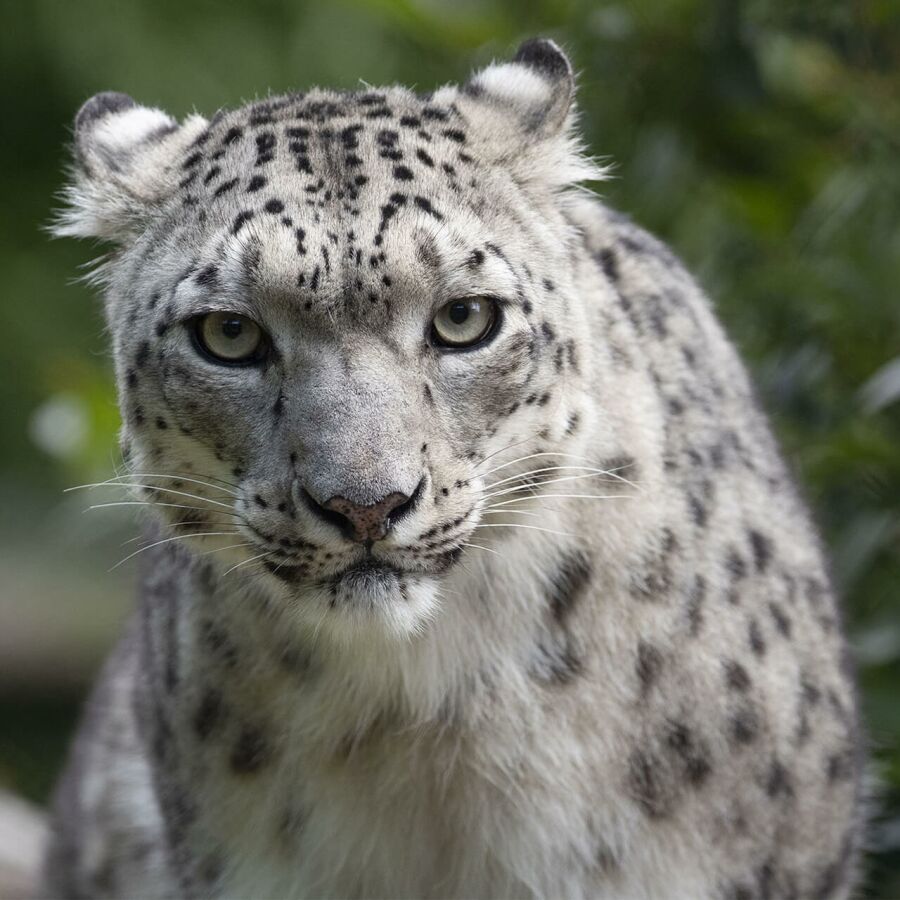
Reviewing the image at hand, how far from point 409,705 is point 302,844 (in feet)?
1.99

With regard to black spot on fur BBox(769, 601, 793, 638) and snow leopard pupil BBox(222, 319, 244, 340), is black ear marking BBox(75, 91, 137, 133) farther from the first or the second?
black spot on fur BBox(769, 601, 793, 638)

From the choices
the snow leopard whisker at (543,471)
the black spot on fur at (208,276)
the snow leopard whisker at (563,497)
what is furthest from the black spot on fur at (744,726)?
the black spot on fur at (208,276)

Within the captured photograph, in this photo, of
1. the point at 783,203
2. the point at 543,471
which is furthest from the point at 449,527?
the point at 783,203

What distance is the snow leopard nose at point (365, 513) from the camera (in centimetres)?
393

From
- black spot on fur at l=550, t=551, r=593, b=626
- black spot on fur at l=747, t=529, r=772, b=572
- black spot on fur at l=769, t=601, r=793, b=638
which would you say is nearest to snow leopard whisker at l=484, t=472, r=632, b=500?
black spot on fur at l=550, t=551, r=593, b=626

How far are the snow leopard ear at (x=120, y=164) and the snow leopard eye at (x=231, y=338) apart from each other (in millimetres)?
595

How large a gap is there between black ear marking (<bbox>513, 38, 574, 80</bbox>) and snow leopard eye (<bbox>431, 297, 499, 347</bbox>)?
92cm

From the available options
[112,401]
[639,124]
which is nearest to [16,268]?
[112,401]

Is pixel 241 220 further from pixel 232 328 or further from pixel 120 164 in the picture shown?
pixel 120 164

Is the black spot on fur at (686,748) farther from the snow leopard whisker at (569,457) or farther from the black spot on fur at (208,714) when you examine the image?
the black spot on fur at (208,714)

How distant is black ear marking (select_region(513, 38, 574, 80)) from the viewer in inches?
190

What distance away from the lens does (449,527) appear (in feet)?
13.8

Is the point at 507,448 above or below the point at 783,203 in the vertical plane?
below

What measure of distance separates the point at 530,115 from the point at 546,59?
0.20m
